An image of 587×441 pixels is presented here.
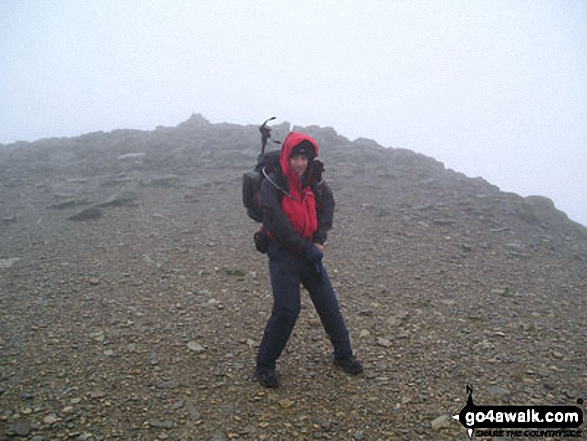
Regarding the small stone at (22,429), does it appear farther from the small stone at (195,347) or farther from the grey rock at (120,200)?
the grey rock at (120,200)

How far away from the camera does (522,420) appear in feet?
15.4

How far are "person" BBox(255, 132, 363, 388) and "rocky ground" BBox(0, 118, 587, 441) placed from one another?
730 millimetres

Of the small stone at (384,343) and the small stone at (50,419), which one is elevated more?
the small stone at (384,343)

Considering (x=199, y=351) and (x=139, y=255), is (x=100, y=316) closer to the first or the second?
(x=199, y=351)

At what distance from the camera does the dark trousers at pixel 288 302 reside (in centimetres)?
502

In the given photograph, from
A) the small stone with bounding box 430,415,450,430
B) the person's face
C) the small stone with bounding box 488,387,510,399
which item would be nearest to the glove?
the person's face

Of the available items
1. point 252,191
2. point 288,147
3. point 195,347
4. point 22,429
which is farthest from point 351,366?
point 22,429

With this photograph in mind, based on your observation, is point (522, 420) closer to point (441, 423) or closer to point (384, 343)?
point (441, 423)

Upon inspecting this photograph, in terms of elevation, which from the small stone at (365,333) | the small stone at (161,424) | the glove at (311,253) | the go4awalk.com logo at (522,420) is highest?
the glove at (311,253)

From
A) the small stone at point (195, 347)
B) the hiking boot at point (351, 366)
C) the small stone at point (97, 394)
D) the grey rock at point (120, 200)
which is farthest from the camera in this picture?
the grey rock at point (120, 200)

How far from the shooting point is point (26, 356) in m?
5.56

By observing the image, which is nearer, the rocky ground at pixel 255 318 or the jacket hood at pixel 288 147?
the rocky ground at pixel 255 318

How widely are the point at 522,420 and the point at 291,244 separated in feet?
11.5


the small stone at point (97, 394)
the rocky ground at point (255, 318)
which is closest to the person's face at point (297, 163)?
the rocky ground at point (255, 318)
